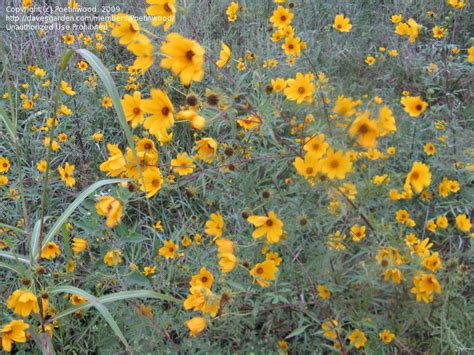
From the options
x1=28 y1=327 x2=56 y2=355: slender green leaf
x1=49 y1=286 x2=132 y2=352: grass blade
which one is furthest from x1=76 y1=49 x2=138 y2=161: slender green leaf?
x1=28 y1=327 x2=56 y2=355: slender green leaf

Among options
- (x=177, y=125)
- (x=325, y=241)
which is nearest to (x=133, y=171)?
(x=325, y=241)

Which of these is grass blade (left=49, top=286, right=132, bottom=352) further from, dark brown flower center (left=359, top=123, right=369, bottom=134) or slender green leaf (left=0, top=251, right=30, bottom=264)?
dark brown flower center (left=359, top=123, right=369, bottom=134)

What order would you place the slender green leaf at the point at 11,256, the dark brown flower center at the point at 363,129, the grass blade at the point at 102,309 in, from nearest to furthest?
the dark brown flower center at the point at 363,129
the grass blade at the point at 102,309
the slender green leaf at the point at 11,256

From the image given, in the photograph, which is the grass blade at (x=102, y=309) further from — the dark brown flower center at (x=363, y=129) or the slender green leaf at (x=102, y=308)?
the dark brown flower center at (x=363, y=129)

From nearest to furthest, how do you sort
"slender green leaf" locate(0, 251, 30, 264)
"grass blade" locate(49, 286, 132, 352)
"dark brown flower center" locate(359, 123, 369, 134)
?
"dark brown flower center" locate(359, 123, 369, 134) < "grass blade" locate(49, 286, 132, 352) < "slender green leaf" locate(0, 251, 30, 264)

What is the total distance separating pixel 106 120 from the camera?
9.49 ft

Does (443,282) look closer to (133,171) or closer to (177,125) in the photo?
(133,171)

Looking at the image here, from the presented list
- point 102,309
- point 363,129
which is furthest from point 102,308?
point 363,129

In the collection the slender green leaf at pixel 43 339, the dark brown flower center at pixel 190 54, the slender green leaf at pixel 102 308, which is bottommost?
the slender green leaf at pixel 43 339

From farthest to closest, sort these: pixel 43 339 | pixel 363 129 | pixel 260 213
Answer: pixel 260 213
pixel 43 339
pixel 363 129

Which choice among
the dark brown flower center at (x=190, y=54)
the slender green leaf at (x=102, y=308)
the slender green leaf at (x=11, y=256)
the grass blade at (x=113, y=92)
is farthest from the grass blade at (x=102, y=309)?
the dark brown flower center at (x=190, y=54)

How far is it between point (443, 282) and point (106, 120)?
209 cm

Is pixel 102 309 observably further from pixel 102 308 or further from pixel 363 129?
pixel 363 129

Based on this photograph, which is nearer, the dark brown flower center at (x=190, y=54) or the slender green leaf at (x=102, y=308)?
the dark brown flower center at (x=190, y=54)
